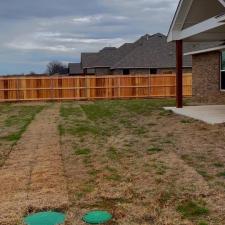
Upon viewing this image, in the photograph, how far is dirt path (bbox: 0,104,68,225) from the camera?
5.76 m

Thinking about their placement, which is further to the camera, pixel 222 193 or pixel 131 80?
pixel 131 80

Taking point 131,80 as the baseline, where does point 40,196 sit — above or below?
below

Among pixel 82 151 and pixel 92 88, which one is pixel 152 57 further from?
pixel 82 151

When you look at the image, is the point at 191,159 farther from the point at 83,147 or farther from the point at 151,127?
the point at 151,127

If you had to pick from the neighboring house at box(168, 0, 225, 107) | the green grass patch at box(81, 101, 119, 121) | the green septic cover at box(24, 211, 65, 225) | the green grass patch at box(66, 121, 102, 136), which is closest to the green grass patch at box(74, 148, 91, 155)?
the green grass patch at box(66, 121, 102, 136)

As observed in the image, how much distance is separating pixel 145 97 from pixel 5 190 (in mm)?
25555

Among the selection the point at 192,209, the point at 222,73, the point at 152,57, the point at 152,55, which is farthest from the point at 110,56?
the point at 192,209

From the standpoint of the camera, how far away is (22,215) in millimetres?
5477

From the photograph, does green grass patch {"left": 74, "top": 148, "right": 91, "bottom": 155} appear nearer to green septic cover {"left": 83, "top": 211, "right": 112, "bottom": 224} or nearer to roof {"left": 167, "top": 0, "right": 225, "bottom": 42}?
green septic cover {"left": 83, "top": 211, "right": 112, "bottom": 224}

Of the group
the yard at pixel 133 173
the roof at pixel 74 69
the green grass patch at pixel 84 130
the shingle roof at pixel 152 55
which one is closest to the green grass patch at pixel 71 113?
the green grass patch at pixel 84 130

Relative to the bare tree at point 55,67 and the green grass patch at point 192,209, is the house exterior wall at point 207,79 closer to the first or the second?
the green grass patch at point 192,209

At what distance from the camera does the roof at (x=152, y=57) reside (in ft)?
141

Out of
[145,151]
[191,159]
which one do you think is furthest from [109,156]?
[191,159]

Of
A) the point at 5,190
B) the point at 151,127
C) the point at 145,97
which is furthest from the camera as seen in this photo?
the point at 145,97
